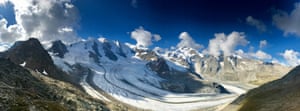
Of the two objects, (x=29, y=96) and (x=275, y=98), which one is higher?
(x=275, y=98)

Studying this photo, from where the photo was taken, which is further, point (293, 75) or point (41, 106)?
point (293, 75)

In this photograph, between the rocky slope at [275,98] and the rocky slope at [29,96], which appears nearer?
the rocky slope at [29,96]

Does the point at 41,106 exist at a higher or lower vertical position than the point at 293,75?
lower

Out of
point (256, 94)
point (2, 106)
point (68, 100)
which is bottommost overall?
point (2, 106)

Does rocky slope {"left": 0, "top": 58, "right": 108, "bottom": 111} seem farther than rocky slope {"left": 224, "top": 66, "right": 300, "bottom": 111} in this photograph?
No

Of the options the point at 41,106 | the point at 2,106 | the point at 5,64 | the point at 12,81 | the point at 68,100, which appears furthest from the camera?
the point at 5,64

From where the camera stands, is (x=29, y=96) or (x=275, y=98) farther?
(x=275, y=98)

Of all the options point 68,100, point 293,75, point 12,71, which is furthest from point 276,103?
point 12,71

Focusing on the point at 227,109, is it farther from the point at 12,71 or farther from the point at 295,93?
the point at 12,71
